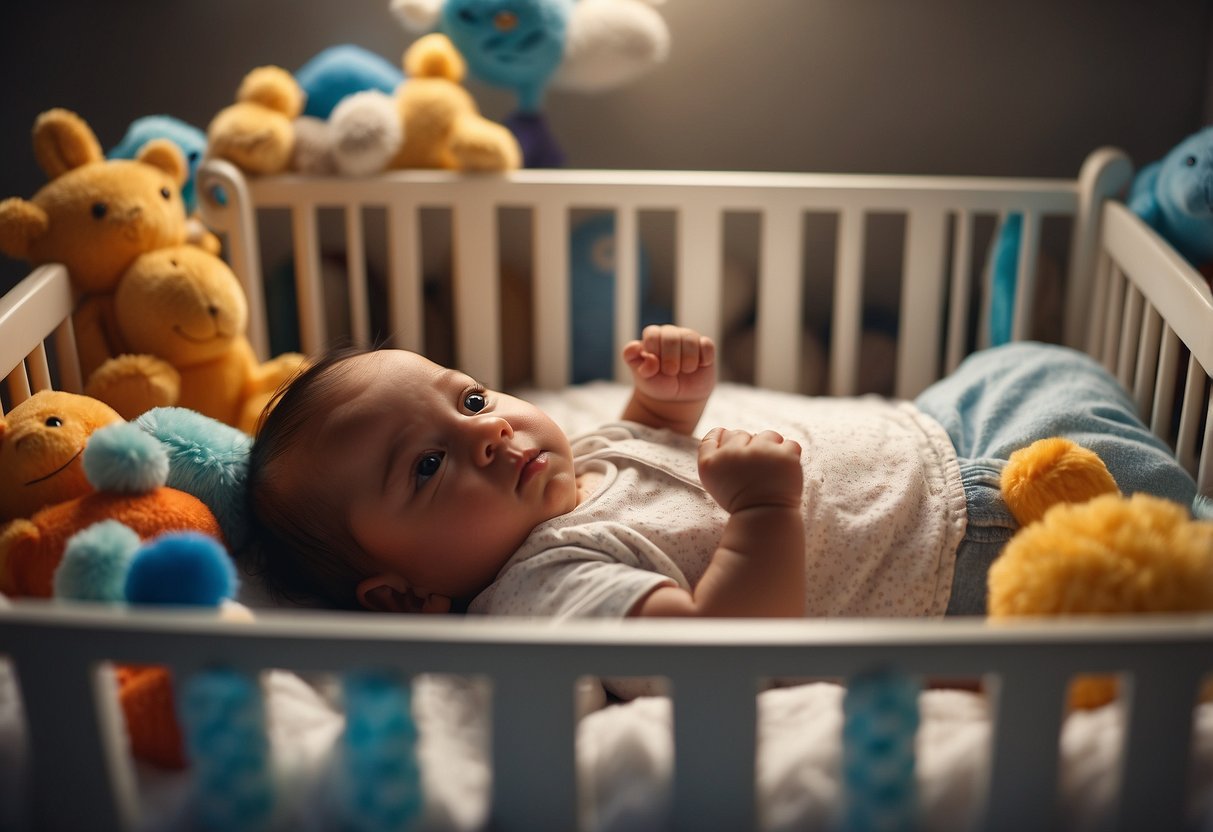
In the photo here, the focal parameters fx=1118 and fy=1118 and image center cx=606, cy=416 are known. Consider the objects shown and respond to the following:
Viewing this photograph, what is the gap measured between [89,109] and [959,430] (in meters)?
1.52

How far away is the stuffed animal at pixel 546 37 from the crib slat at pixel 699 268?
0.27m

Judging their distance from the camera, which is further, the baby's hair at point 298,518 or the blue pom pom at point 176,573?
the baby's hair at point 298,518

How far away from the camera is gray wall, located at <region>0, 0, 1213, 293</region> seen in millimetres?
1829

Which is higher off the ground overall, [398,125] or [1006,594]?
[398,125]

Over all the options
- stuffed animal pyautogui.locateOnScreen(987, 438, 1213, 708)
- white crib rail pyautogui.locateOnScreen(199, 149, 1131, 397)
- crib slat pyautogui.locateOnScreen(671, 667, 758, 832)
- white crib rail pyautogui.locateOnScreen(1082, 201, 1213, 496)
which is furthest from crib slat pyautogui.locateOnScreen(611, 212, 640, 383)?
crib slat pyautogui.locateOnScreen(671, 667, 758, 832)

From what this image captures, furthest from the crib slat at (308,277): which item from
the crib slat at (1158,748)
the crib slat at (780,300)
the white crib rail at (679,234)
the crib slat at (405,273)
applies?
the crib slat at (1158,748)

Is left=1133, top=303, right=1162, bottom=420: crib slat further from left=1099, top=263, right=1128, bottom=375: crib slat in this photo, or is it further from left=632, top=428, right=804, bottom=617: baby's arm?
left=632, top=428, right=804, bottom=617: baby's arm

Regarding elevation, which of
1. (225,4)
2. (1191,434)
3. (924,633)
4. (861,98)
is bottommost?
(1191,434)

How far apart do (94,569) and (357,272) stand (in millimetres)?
806

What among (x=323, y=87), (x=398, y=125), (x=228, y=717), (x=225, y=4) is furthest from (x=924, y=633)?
(x=225, y=4)

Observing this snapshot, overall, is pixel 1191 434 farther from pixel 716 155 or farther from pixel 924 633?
pixel 716 155

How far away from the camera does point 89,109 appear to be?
1895 mm

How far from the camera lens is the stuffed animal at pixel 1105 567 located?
78 centimetres

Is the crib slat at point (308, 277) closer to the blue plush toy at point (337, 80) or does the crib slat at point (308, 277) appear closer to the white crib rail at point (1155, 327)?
the blue plush toy at point (337, 80)
